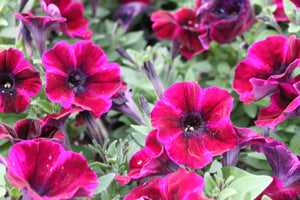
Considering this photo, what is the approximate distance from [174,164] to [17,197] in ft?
1.57

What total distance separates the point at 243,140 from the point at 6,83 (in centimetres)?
80

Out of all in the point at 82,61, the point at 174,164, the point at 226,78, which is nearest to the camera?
the point at 174,164

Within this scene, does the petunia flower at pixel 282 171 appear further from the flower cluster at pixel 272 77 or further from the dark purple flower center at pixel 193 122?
the dark purple flower center at pixel 193 122

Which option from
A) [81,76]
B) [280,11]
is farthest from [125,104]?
[280,11]

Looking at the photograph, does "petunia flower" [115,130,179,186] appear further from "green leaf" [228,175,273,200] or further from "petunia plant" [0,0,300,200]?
"green leaf" [228,175,273,200]

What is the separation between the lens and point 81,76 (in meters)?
1.29

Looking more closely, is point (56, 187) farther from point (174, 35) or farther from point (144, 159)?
point (174, 35)

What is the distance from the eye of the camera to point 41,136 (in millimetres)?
1193

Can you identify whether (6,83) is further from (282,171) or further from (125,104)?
(282,171)

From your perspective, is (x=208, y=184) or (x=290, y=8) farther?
(x=290, y=8)

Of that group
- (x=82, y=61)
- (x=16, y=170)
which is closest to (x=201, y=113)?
(x=82, y=61)

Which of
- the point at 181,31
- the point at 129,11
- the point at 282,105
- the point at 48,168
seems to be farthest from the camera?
the point at 129,11

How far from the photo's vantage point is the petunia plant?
3.31 ft

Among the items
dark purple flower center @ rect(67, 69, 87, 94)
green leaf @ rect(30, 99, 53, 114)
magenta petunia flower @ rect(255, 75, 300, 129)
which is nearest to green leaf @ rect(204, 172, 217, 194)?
magenta petunia flower @ rect(255, 75, 300, 129)
